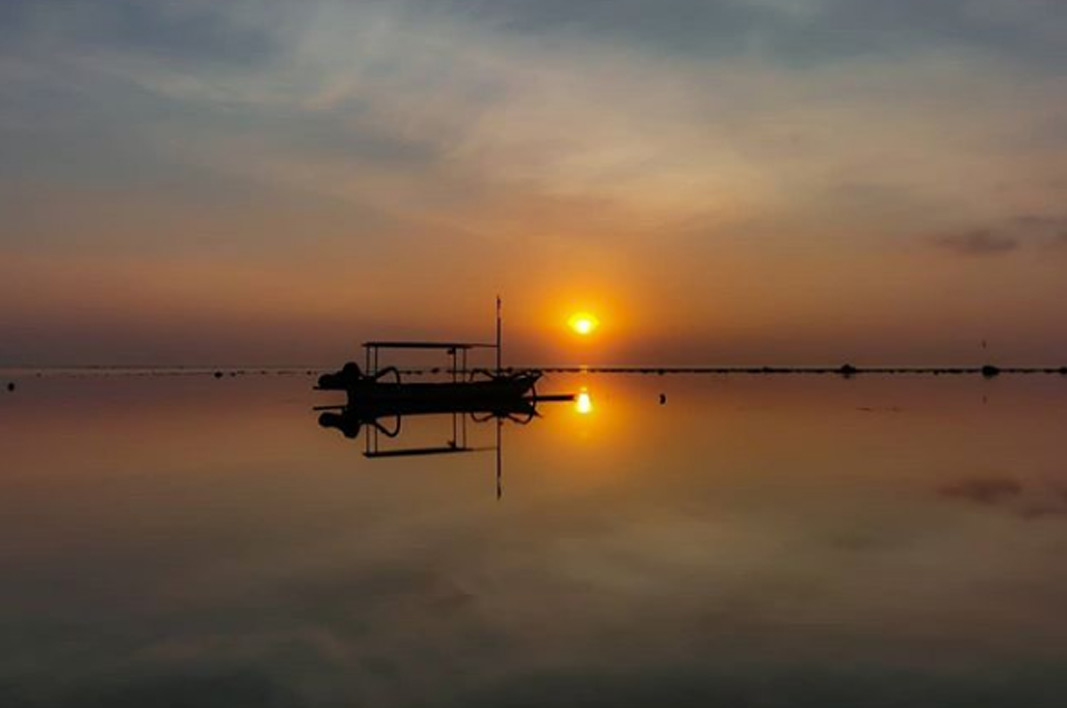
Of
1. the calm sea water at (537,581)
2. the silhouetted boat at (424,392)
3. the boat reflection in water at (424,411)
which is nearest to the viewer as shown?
the calm sea water at (537,581)

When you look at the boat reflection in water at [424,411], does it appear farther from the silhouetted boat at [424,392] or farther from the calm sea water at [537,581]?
the calm sea water at [537,581]

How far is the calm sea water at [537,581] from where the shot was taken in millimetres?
11234

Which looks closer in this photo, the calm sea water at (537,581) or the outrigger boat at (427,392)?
the calm sea water at (537,581)

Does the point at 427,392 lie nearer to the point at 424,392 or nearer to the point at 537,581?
the point at 424,392

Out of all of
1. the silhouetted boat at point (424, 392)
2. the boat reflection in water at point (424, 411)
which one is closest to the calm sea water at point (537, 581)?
the boat reflection in water at point (424, 411)

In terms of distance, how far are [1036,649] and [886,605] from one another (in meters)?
2.48

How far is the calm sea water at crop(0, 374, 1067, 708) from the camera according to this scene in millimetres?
11234

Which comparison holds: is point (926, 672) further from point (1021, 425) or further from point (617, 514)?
point (1021, 425)

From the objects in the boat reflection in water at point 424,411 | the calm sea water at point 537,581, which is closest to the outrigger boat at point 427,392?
the boat reflection in water at point 424,411

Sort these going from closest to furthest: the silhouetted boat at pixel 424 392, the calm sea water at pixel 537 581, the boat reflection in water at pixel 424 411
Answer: the calm sea water at pixel 537 581, the boat reflection in water at pixel 424 411, the silhouetted boat at pixel 424 392

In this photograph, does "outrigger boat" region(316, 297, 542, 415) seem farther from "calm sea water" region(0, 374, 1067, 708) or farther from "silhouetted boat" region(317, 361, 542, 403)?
"calm sea water" region(0, 374, 1067, 708)

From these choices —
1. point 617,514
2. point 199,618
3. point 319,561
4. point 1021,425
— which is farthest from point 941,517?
point 1021,425

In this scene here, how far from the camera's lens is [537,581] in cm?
1617

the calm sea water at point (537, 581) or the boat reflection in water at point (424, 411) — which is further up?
the boat reflection in water at point (424, 411)
